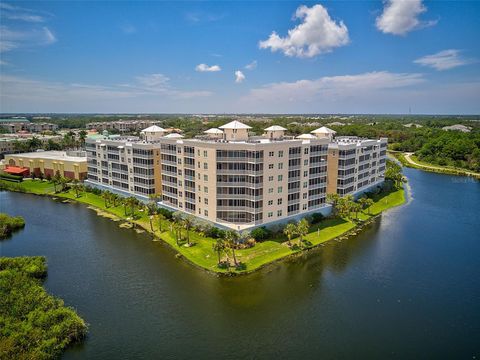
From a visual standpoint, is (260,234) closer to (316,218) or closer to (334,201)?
(316,218)

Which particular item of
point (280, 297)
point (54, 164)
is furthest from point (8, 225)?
point (280, 297)

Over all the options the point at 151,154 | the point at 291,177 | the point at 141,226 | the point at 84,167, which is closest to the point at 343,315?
the point at 291,177

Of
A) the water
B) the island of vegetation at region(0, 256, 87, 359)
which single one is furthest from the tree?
the island of vegetation at region(0, 256, 87, 359)

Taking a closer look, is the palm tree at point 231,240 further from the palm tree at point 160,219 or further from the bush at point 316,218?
the bush at point 316,218

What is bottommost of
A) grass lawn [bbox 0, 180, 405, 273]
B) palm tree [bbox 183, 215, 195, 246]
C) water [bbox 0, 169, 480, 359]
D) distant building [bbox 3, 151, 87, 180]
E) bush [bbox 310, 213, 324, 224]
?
water [bbox 0, 169, 480, 359]

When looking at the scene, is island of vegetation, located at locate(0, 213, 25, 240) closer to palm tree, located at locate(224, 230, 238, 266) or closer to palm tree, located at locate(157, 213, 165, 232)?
palm tree, located at locate(157, 213, 165, 232)

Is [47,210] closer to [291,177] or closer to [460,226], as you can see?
[291,177]
